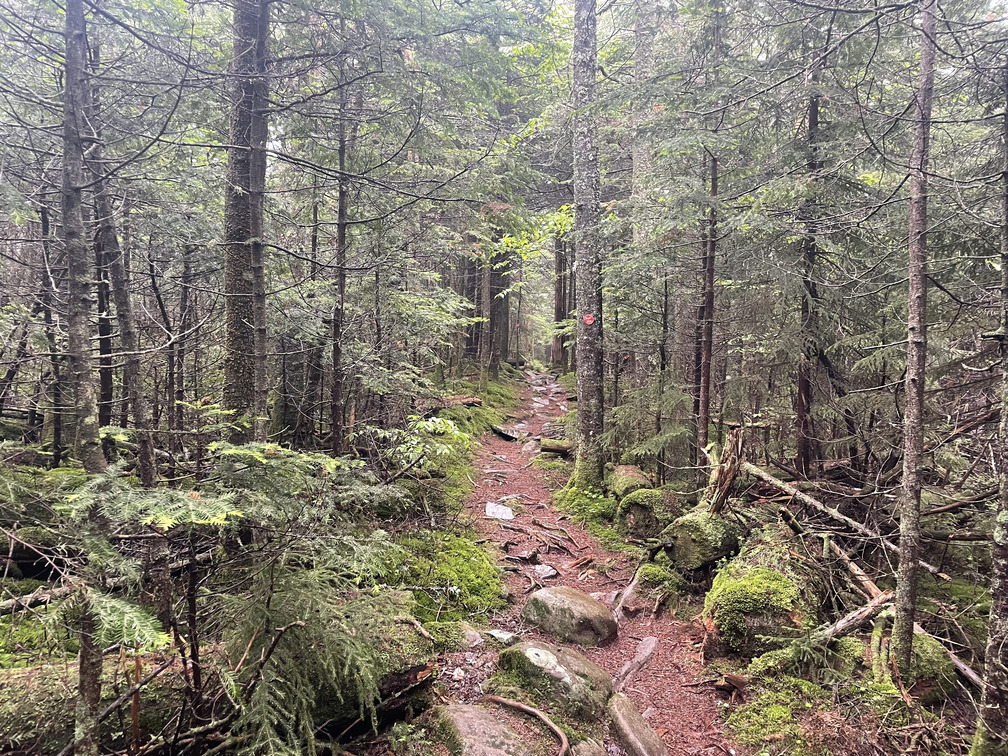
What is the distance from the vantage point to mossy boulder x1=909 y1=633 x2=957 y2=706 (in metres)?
4.76

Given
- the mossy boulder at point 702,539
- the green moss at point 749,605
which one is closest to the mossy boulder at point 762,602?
the green moss at point 749,605

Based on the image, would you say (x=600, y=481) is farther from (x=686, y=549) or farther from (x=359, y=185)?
(x=359, y=185)

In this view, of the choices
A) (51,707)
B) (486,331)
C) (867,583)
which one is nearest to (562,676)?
(51,707)

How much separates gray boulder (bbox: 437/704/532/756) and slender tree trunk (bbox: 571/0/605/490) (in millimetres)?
6658

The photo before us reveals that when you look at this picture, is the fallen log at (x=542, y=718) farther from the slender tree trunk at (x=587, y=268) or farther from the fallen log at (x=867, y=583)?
the slender tree trunk at (x=587, y=268)

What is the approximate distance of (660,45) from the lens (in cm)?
1406

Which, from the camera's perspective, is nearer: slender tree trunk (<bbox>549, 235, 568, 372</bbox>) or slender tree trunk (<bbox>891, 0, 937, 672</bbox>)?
slender tree trunk (<bbox>891, 0, 937, 672</bbox>)

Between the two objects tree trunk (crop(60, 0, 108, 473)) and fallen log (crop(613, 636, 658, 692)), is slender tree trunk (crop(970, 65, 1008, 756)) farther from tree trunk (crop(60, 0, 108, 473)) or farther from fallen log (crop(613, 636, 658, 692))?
tree trunk (crop(60, 0, 108, 473))

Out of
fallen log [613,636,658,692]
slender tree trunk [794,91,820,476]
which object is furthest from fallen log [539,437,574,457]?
fallen log [613,636,658,692]

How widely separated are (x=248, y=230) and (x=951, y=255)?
917cm

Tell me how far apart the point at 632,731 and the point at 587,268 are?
8377 millimetres

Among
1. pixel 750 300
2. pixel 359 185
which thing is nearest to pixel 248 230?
pixel 359 185

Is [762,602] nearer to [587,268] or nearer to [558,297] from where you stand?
[587,268]

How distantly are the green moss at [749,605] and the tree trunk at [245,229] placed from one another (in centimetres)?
594
